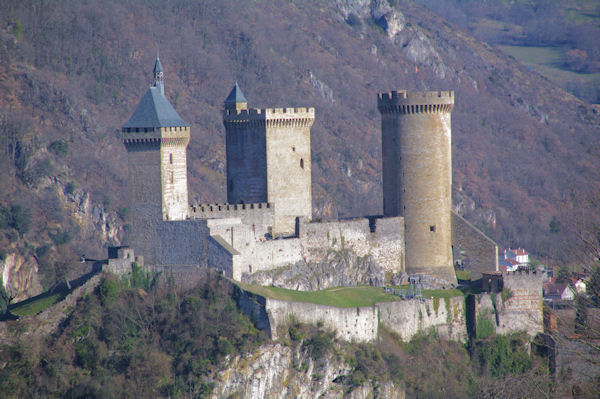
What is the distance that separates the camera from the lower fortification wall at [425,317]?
5762 cm

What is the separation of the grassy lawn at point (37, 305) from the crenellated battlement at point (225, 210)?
24.0ft

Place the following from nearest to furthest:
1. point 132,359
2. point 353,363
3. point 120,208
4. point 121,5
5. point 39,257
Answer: point 132,359, point 353,363, point 39,257, point 120,208, point 121,5

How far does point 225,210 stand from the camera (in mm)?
58625

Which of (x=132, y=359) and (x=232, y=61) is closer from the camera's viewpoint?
(x=132, y=359)

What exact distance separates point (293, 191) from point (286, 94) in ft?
275

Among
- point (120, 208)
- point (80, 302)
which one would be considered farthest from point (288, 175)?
point (120, 208)

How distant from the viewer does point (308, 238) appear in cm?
6022

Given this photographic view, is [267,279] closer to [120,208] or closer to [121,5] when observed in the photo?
[120,208]

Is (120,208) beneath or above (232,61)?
beneath

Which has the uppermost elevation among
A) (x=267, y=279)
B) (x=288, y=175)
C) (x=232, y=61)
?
(x=232, y=61)

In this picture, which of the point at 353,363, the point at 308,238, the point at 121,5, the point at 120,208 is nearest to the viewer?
the point at 353,363

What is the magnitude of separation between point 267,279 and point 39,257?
1717 inches

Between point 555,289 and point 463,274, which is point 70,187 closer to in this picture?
point 555,289

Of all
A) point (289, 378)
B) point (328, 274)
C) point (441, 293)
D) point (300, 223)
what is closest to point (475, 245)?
point (441, 293)
